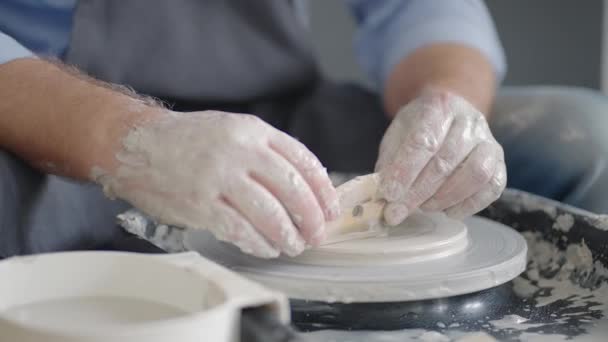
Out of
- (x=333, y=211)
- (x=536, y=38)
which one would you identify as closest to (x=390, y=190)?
(x=333, y=211)

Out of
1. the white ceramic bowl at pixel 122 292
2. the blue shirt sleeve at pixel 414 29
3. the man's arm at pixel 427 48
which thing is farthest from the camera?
the blue shirt sleeve at pixel 414 29

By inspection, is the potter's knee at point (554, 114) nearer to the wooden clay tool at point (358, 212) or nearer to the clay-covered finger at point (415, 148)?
the clay-covered finger at point (415, 148)

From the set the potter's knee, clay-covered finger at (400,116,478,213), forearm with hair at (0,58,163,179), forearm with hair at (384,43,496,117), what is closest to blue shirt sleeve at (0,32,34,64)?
forearm with hair at (0,58,163,179)

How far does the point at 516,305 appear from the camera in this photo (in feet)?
3.29

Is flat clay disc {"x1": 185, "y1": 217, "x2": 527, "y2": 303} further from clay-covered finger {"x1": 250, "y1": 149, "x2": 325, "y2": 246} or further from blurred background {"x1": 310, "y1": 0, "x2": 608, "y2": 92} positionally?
blurred background {"x1": 310, "y1": 0, "x2": 608, "y2": 92}

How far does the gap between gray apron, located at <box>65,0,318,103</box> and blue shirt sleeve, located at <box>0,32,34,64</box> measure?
21 centimetres

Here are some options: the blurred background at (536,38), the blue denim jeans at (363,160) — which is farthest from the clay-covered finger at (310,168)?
the blurred background at (536,38)

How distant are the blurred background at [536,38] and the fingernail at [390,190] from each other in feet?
5.00

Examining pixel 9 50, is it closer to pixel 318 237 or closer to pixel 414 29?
pixel 318 237

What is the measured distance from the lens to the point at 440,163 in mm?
1064

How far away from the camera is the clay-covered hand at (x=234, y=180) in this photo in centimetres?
84

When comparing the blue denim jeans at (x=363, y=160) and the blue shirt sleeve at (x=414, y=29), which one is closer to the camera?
the blue denim jeans at (x=363, y=160)

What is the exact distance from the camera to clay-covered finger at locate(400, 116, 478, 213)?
105 centimetres

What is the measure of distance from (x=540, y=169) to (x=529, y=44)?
1.25 metres
